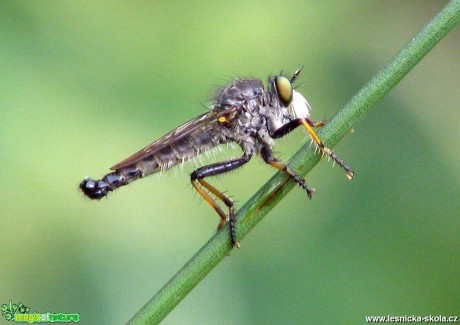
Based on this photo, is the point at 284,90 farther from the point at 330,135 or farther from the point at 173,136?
the point at 330,135

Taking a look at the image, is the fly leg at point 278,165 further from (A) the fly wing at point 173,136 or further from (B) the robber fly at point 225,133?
(A) the fly wing at point 173,136

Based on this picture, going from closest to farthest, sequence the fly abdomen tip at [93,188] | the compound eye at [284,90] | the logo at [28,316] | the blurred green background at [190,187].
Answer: the fly abdomen tip at [93,188], the logo at [28,316], the compound eye at [284,90], the blurred green background at [190,187]

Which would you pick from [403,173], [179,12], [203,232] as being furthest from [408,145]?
[179,12]

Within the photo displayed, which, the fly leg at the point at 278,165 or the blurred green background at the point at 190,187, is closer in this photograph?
the fly leg at the point at 278,165

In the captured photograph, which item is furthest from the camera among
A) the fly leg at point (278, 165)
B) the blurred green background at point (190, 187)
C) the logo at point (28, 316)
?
the blurred green background at point (190, 187)

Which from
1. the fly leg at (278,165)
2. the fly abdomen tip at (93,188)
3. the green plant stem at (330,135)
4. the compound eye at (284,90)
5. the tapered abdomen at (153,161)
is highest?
the compound eye at (284,90)

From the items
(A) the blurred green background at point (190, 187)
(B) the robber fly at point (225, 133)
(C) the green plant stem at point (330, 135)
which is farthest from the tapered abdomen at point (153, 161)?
(C) the green plant stem at point (330, 135)

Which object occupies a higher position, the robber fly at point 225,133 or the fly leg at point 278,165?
the robber fly at point 225,133
